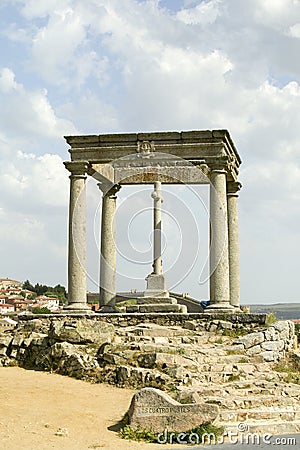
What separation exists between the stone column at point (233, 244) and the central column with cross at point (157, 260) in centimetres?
336

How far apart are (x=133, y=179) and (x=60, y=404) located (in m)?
13.7

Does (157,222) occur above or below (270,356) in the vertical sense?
above

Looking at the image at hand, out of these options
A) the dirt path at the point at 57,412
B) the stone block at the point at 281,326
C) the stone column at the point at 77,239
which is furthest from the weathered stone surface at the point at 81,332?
the stone block at the point at 281,326

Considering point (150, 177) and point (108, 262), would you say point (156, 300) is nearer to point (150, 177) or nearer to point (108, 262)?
point (108, 262)

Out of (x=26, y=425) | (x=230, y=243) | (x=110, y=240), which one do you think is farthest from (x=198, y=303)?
(x=26, y=425)

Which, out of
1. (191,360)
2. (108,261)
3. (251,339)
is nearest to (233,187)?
(108,261)

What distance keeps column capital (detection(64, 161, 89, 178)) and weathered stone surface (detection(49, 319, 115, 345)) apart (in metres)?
7.10

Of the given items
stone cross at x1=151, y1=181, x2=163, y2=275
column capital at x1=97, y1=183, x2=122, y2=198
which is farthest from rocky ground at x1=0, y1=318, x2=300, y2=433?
column capital at x1=97, y1=183, x2=122, y2=198

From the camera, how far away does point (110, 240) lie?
2595 cm

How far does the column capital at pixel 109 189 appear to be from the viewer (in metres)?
26.5

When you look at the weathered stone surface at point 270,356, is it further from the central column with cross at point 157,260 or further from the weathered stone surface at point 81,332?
the central column with cross at point 157,260

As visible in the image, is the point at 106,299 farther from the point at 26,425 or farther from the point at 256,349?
the point at 26,425

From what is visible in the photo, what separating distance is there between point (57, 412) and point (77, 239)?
11.5 m

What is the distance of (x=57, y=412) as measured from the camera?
13250 mm
